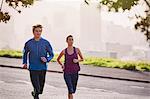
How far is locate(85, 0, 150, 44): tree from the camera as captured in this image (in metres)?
11.6

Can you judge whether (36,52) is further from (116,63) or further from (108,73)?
(116,63)

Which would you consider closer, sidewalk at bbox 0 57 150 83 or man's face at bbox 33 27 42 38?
man's face at bbox 33 27 42 38

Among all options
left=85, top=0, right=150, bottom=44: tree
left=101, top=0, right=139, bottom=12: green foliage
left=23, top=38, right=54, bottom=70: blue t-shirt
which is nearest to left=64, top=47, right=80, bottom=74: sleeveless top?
left=23, top=38, right=54, bottom=70: blue t-shirt

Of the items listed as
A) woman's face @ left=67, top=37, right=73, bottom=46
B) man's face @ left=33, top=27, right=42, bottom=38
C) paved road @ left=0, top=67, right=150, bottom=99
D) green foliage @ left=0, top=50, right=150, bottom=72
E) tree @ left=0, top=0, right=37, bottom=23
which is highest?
tree @ left=0, top=0, right=37, bottom=23

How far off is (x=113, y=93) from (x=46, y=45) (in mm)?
3939

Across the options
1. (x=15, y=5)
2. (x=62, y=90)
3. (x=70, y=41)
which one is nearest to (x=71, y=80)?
(x=70, y=41)

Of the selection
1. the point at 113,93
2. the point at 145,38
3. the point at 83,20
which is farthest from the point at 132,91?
the point at 83,20

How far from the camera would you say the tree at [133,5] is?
37.9ft

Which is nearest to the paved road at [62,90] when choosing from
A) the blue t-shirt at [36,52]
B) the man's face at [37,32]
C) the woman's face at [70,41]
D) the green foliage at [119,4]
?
the blue t-shirt at [36,52]

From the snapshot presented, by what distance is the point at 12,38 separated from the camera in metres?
176

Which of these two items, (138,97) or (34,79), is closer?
(34,79)

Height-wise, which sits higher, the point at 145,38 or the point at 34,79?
the point at 145,38

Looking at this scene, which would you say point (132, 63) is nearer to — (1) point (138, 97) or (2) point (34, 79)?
(1) point (138, 97)

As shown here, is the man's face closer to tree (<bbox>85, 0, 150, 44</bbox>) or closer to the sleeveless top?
the sleeveless top
